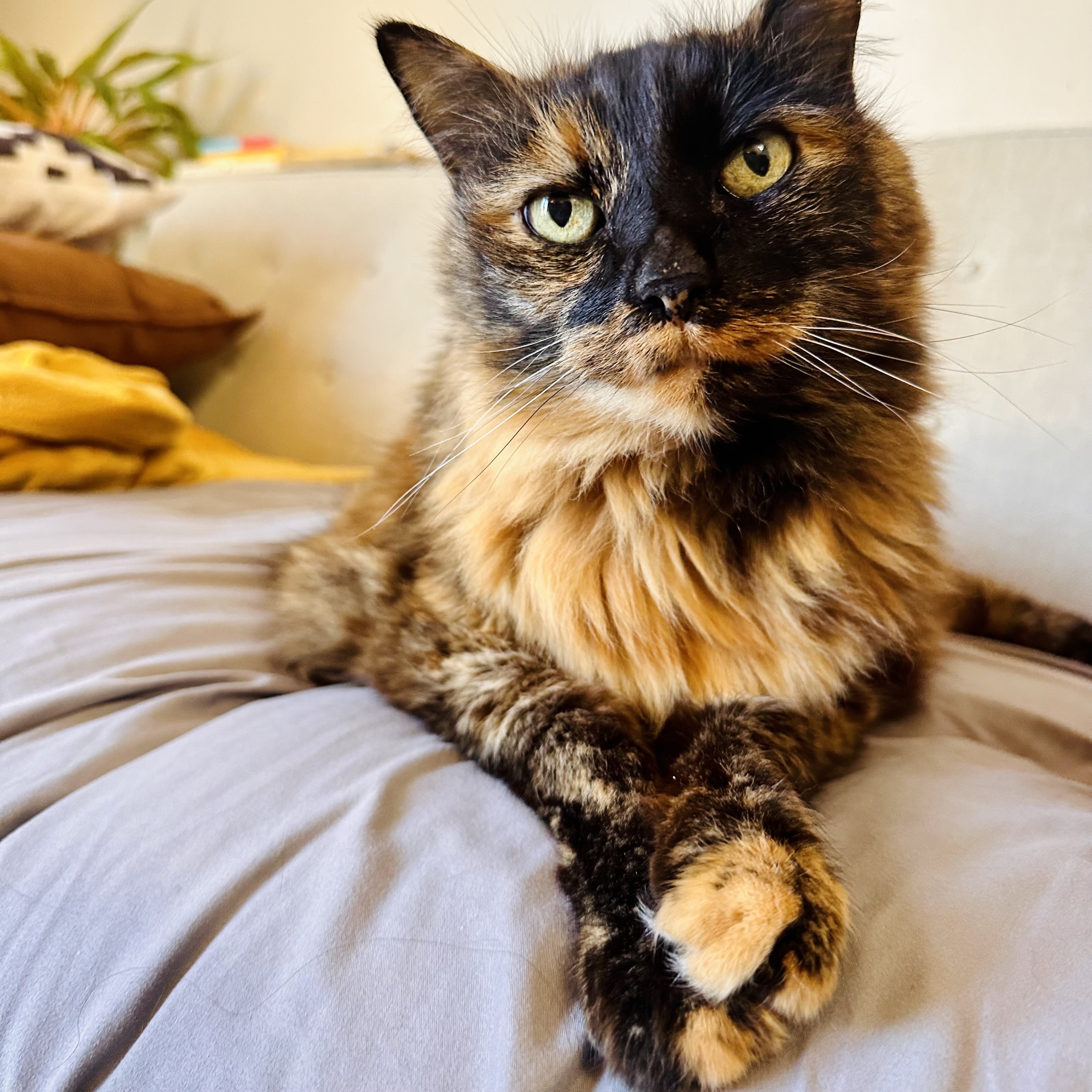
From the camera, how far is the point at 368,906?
628mm

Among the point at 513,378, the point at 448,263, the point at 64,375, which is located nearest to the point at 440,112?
the point at 448,263

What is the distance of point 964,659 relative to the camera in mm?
1209

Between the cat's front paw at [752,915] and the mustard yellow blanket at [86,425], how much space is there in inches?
55.4

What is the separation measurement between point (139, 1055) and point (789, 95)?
1.10 meters

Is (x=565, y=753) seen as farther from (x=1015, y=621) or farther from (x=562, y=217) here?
(x=1015, y=621)

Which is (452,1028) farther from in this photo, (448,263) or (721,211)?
(448,263)

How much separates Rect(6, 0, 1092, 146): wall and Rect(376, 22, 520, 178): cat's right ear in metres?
0.33

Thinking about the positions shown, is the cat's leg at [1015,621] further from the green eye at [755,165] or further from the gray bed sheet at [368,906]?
the green eye at [755,165]

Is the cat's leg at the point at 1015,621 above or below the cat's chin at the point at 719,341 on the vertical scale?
below

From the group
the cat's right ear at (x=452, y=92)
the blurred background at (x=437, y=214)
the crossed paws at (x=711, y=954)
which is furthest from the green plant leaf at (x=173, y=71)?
the crossed paws at (x=711, y=954)

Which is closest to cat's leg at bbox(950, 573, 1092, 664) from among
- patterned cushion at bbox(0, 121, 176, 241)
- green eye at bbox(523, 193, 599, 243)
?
green eye at bbox(523, 193, 599, 243)

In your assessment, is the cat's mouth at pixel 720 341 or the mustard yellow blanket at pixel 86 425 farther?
the mustard yellow blanket at pixel 86 425

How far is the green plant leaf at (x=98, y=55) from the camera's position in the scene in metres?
2.75

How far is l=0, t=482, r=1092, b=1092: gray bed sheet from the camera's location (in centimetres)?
53
